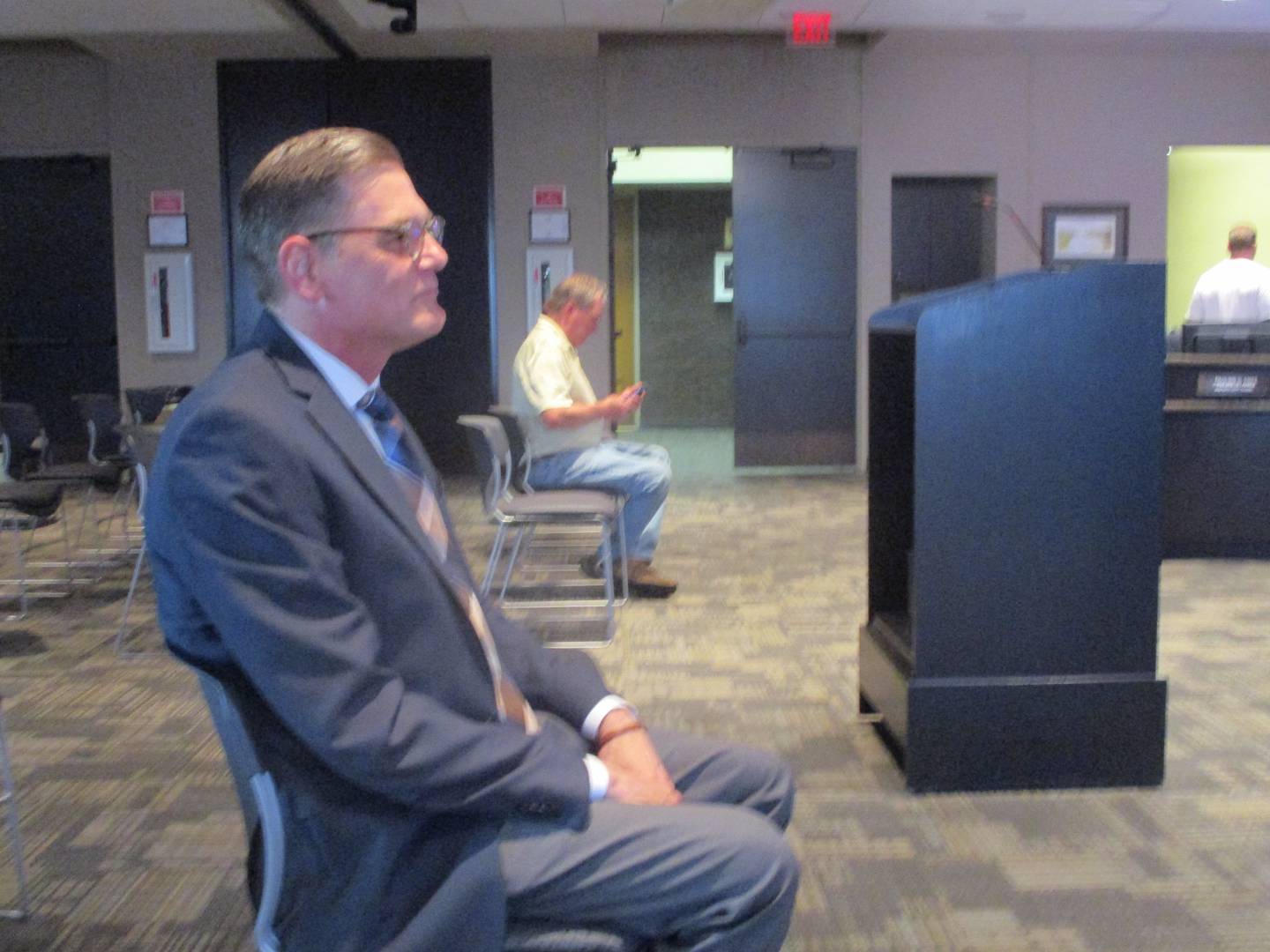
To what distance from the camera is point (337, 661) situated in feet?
3.72

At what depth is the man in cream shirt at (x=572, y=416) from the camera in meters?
4.45

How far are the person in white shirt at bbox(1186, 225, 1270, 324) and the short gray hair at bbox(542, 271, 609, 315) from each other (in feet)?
12.1

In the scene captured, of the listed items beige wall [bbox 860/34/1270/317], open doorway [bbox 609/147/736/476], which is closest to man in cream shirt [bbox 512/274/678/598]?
beige wall [bbox 860/34/1270/317]

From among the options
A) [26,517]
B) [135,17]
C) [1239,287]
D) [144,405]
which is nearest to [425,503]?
[26,517]

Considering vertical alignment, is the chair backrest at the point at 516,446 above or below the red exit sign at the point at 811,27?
below

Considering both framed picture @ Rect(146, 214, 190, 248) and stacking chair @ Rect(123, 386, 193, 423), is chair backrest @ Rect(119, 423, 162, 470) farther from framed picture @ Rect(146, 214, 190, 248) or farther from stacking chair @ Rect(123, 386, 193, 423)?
framed picture @ Rect(146, 214, 190, 248)

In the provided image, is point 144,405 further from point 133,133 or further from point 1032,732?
point 1032,732

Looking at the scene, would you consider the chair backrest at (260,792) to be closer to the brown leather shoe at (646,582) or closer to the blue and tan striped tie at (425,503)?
the blue and tan striped tie at (425,503)

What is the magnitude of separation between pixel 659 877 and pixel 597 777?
0.16m

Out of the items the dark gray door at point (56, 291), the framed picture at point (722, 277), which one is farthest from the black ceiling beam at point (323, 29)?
the framed picture at point (722, 277)

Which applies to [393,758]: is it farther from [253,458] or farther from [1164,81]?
[1164,81]

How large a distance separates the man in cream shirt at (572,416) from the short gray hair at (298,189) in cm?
306

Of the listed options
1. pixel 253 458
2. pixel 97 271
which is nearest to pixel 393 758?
pixel 253 458

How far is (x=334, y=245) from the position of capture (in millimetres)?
1312
